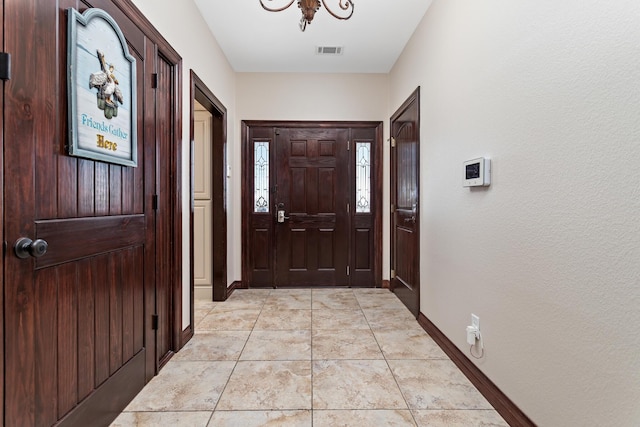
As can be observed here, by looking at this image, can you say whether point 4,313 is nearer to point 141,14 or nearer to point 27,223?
point 27,223

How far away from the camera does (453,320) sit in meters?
2.38

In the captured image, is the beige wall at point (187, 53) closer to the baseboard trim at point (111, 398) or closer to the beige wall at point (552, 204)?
the baseboard trim at point (111, 398)

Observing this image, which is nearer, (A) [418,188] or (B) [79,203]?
(B) [79,203]

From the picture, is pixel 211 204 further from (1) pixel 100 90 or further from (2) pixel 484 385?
(2) pixel 484 385

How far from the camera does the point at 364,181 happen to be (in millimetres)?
4379

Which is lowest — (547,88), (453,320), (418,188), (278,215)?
(453,320)

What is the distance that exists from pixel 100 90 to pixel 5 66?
441 millimetres

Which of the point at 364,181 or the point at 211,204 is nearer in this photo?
the point at 211,204

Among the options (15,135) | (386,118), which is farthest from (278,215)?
(15,135)

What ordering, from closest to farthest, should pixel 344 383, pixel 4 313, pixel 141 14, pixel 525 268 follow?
1. pixel 4 313
2. pixel 525 268
3. pixel 141 14
4. pixel 344 383

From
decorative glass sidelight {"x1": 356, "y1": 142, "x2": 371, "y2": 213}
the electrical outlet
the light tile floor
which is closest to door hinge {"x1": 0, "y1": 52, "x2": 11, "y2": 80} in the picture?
the light tile floor

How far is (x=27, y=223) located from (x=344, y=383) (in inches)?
68.6

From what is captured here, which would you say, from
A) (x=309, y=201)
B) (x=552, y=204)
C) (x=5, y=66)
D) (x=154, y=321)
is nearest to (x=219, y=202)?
Answer: (x=309, y=201)

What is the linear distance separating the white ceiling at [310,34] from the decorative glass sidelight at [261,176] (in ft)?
3.17
